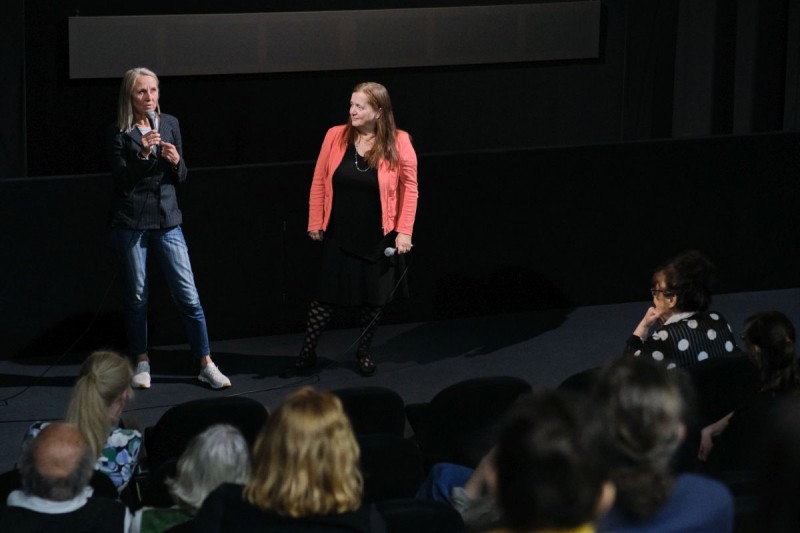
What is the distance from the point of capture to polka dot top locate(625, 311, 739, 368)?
4.52 metres

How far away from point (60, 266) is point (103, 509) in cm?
330

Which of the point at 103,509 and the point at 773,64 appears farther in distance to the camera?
the point at 773,64

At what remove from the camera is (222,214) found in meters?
6.35

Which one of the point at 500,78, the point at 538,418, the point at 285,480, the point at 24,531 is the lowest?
the point at 24,531

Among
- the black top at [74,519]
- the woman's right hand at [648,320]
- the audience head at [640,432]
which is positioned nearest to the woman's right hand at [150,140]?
the woman's right hand at [648,320]

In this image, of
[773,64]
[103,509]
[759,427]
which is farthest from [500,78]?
[103,509]

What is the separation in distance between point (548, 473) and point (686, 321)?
2793 mm

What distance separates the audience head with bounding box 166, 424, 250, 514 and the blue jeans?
8.17 feet

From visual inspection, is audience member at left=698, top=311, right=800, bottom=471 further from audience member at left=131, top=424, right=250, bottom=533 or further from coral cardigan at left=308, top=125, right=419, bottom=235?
coral cardigan at left=308, top=125, right=419, bottom=235

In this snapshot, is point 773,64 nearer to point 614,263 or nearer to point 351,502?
point 614,263

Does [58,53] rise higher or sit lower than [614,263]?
higher

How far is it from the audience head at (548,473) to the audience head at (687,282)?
2731 millimetres

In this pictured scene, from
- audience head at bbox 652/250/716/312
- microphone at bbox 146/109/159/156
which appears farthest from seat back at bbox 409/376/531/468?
microphone at bbox 146/109/159/156

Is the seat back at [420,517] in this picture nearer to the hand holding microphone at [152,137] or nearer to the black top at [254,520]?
the black top at [254,520]
